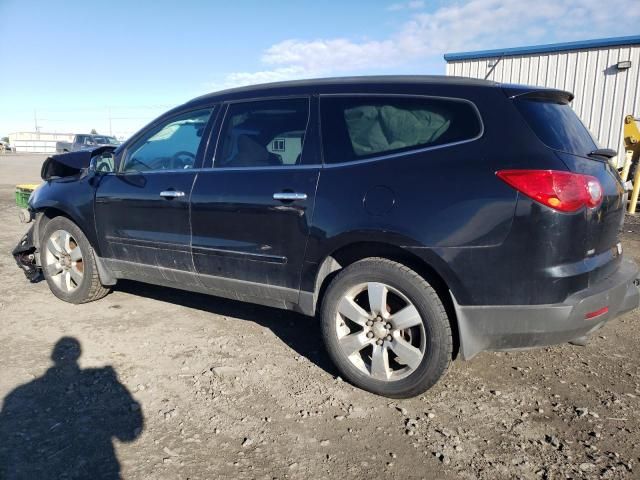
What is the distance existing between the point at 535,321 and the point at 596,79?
11532 millimetres

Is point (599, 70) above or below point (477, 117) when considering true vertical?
above

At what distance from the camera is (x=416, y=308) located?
278 cm

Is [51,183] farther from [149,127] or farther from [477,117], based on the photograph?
[477,117]

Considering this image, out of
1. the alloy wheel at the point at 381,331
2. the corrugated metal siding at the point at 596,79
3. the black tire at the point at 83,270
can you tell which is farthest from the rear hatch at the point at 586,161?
the corrugated metal siding at the point at 596,79

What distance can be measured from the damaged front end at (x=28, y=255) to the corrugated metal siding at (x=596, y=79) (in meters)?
11.8

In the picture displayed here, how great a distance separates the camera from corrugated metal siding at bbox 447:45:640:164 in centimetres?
1145

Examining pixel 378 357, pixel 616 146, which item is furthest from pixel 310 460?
pixel 616 146

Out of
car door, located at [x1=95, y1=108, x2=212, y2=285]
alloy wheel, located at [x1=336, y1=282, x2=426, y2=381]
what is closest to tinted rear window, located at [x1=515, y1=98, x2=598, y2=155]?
alloy wheel, located at [x1=336, y1=282, x2=426, y2=381]

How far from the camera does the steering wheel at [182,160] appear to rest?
12.3 feet

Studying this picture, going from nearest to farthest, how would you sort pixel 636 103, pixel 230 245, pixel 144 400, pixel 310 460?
pixel 310 460 → pixel 144 400 → pixel 230 245 → pixel 636 103

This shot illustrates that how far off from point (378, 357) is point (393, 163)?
1.13 m

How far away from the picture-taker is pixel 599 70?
11.7 metres

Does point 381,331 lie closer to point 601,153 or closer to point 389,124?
point 389,124

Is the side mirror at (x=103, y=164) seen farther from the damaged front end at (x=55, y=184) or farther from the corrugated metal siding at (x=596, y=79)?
the corrugated metal siding at (x=596, y=79)
